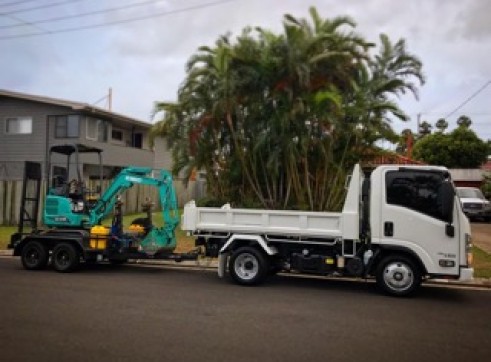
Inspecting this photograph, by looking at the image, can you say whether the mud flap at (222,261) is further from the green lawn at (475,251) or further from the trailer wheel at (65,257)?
the green lawn at (475,251)

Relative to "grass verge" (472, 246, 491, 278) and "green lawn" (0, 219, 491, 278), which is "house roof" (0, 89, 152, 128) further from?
"grass verge" (472, 246, 491, 278)

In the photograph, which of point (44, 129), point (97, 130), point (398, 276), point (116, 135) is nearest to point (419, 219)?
point (398, 276)

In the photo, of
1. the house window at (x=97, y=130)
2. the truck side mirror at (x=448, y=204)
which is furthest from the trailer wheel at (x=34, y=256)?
the house window at (x=97, y=130)

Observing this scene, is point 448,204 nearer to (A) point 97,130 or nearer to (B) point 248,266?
(B) point 248,266

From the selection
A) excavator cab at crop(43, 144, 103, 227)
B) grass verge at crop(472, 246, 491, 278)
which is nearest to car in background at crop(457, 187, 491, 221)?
grass verge at crop(472, 246, 491, 278)

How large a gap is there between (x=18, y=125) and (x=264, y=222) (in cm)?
2369

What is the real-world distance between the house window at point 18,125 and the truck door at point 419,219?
24.8 m

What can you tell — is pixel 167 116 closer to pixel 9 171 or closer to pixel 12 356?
pixel 12 356

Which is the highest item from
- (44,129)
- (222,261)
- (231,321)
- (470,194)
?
(44,129)

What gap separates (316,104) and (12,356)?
34.2 ft

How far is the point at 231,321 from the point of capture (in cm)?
766

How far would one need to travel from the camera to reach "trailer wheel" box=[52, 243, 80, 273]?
12109mm

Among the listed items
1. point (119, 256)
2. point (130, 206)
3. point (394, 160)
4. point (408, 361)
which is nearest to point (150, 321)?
point (408, 361)

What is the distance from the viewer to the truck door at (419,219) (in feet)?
31.0
